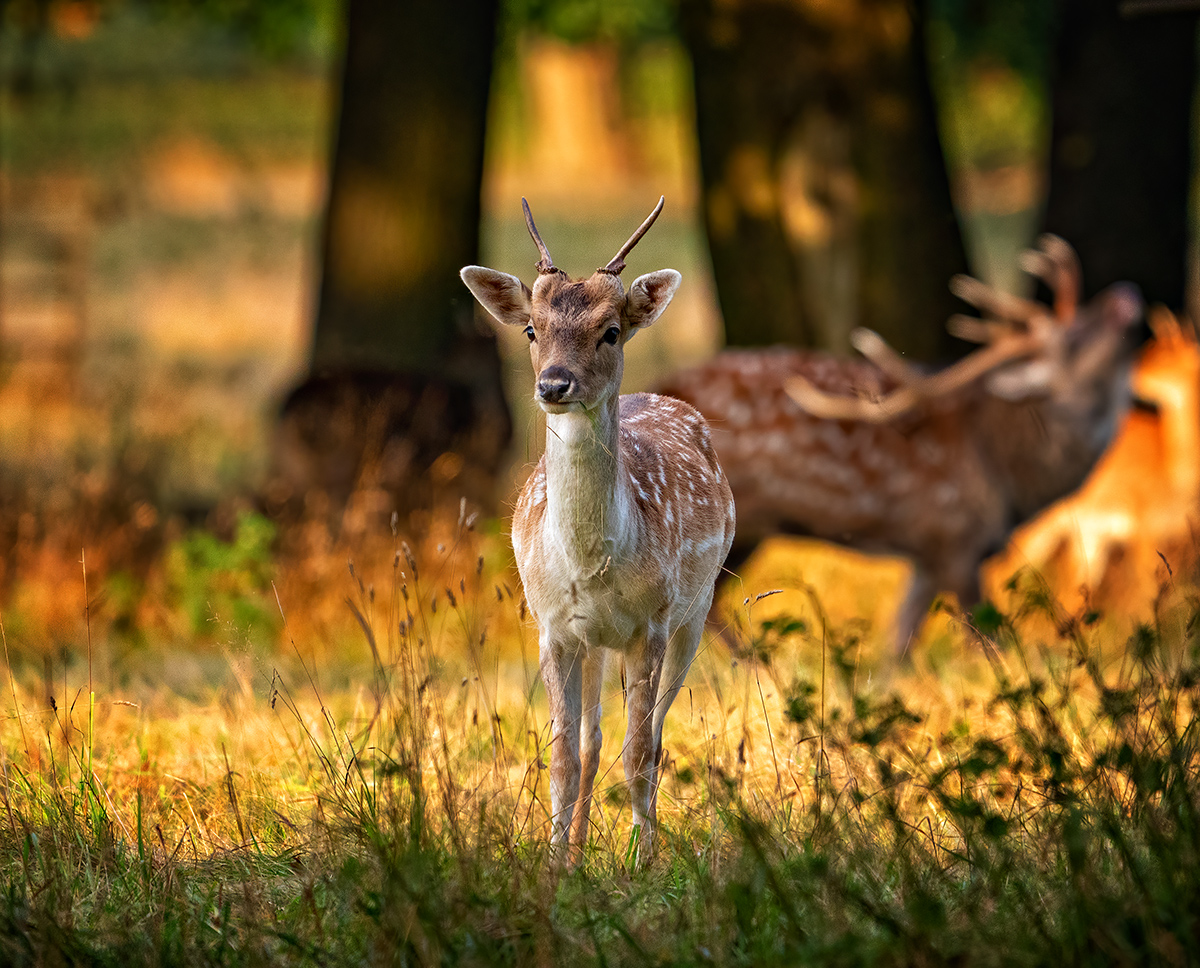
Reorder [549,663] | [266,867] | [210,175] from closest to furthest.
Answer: [266,867]
[549,663]
[210,175]

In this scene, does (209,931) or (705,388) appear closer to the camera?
(209,931)

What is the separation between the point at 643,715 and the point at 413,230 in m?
4.59

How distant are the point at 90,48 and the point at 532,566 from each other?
88.8ft

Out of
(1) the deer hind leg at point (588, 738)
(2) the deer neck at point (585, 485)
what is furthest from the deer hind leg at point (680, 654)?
(2) the deer neck at point (585, 485)

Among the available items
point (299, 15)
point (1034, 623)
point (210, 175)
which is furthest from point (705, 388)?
point (210, 175)

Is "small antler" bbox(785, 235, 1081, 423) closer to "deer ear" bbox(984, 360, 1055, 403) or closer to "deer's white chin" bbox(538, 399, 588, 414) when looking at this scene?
"deer ear" bbox(984, 360, 1055, 403)

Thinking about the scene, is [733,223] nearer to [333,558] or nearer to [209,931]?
[333,558]

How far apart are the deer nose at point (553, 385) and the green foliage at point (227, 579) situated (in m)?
3.44

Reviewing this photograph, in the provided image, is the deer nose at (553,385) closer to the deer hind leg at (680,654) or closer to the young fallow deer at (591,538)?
the young fallow deer at (591,538)

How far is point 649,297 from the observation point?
4.03 m

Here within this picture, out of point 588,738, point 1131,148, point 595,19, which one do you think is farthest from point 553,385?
point 595,19

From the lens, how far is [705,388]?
7.16 metres

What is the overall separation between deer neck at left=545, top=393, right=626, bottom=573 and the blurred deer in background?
14.9 feet

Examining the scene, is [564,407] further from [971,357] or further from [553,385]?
[971,357]
